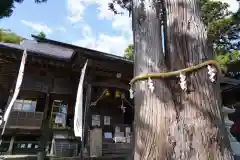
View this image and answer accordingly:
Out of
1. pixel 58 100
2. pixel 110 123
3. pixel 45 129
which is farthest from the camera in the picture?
pixel 110 123

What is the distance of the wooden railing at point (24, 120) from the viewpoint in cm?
575

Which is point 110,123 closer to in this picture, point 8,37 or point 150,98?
point 150,98

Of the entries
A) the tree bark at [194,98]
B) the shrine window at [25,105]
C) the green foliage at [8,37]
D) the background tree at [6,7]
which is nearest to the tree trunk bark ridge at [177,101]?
the tree bark at [194,98]

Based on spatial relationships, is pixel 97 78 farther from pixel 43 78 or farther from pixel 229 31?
pixel 229 31

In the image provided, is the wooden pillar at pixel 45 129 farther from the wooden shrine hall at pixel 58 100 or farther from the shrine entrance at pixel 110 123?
the shrine entrance at pixel 110 123

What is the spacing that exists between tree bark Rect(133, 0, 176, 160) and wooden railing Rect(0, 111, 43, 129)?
5.05 metres

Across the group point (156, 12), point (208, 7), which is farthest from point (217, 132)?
point (208, 7)

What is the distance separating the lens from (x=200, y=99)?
1473 millimetres

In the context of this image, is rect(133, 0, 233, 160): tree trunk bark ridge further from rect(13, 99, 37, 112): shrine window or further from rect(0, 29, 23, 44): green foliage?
rect(0, 29, 23, 44): green foliage

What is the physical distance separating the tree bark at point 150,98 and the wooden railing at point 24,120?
5053 millimetres

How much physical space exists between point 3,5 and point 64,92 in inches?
122

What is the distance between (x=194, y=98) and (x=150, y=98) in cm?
33

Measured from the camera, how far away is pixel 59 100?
6.82 m

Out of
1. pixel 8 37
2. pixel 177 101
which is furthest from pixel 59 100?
pixel 8 37
